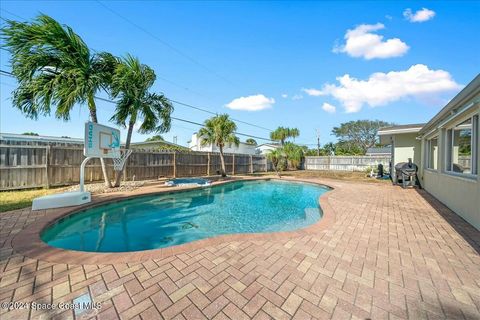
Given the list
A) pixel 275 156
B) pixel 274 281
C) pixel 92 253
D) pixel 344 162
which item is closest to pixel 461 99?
pixel 274 281

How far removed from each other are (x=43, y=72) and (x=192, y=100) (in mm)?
11196

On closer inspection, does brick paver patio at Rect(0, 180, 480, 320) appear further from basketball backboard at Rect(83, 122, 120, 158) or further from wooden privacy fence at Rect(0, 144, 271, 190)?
wooden privacy fence at Rect(0, 144, 271, 190)

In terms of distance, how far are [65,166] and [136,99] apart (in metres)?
3.75

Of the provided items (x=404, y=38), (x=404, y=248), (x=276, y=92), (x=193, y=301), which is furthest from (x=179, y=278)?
(x=276, y=92)

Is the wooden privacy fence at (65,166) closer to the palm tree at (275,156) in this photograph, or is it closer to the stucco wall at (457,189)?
the palm tree at (275,156)

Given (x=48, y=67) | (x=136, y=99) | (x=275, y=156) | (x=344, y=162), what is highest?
(x=48, y=67)

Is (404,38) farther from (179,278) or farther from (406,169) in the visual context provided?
(179,278)

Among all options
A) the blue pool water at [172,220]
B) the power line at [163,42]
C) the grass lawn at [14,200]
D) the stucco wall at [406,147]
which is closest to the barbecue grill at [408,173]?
the stucco wall at [406,147]

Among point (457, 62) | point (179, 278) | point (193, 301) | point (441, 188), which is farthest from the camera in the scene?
point (457, 62)

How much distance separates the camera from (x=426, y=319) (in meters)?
1.64

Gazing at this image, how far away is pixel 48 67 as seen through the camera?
21.2ft

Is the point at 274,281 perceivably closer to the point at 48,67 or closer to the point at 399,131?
the point at 48,67

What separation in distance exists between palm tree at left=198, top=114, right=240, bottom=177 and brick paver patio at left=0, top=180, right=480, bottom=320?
10.1 metres

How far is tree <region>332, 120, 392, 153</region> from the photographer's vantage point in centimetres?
3869
